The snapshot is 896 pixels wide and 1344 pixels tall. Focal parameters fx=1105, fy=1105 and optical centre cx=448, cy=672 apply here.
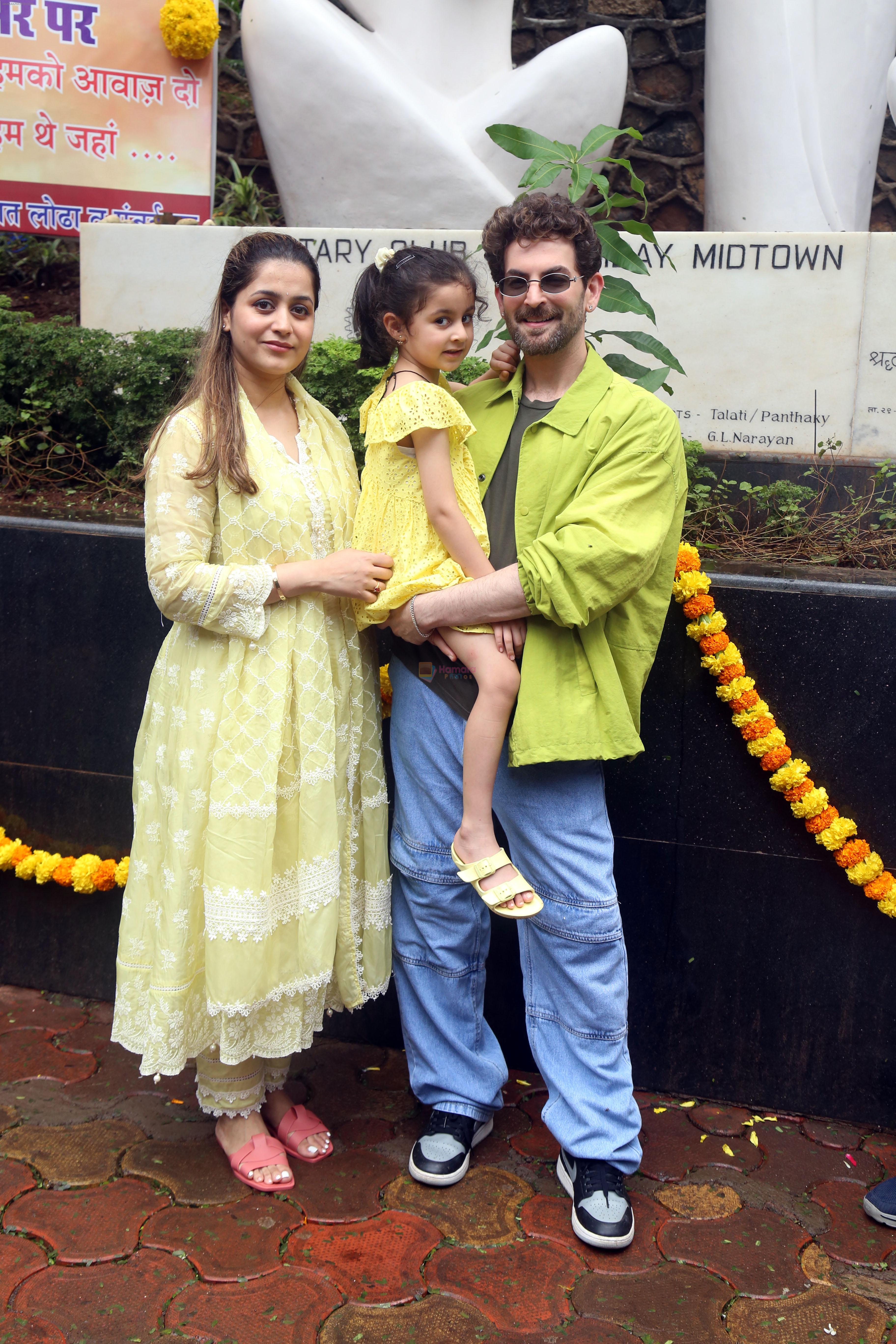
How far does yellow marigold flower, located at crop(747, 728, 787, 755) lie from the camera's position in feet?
8.25

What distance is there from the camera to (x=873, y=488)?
328cm

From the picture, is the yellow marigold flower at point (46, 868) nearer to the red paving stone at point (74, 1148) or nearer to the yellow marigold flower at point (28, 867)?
the yellow marigold flower at point (28, 867)

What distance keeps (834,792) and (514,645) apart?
3.10 ft

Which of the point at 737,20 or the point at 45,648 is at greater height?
the point at 737,20

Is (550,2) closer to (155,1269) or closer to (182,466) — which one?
(182,466)

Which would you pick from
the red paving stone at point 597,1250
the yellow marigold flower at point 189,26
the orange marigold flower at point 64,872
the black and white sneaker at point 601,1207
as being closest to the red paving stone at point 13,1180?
the orange marigold flower at point 64,872

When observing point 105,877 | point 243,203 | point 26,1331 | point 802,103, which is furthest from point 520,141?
point 243,203

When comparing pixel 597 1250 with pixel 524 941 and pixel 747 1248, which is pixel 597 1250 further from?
pixel 524 941

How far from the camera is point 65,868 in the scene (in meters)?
3.03

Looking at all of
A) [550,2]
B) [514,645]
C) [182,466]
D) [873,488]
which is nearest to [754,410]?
[873,488]

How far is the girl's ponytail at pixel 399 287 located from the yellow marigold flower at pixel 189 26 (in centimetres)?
267

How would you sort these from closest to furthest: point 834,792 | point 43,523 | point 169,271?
point 834,792
point 43,523
point 169,271

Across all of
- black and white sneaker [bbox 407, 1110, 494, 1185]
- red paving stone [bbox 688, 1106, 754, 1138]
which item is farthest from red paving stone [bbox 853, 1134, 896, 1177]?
black and white sneaker [bbox 407, 1110, 494, 1185]

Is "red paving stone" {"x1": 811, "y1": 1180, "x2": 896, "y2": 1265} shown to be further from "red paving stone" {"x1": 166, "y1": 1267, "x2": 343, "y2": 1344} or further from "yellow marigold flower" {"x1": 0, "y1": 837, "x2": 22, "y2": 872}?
"yellow marigold flower" {"x1": 0, "y1": 837, "x2": 22, "y2": 872}
